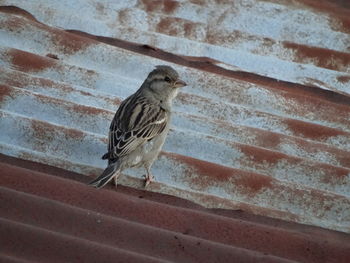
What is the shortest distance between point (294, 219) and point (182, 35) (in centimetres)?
199

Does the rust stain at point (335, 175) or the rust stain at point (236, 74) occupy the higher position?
the rust stain at point (236, 74)

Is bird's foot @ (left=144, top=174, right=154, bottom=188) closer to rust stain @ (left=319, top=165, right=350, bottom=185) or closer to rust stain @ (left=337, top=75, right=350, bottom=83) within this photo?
rust stain @ (left=319, top=165, right=350, bottom=185)

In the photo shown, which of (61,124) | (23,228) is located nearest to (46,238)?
(23,228)

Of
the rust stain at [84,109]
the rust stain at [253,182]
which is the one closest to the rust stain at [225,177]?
the rust stain at [253,182]

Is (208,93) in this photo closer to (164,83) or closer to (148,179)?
(164,83)

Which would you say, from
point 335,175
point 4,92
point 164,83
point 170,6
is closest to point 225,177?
point 335,175

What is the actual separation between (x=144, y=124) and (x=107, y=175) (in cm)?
109

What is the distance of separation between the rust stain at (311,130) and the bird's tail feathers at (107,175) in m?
1.17

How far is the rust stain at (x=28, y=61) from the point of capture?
17.5ft

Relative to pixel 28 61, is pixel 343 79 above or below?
above

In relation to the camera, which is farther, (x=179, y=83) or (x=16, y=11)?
(x=16, y=11)

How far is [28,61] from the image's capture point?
539cm

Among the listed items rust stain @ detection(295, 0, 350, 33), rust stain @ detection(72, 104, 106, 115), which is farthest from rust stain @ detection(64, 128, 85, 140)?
rust stain @ detection(295, 0, 350, 33)

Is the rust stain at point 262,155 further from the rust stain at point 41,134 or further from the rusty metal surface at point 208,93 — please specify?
the rust stain at point 41,134
